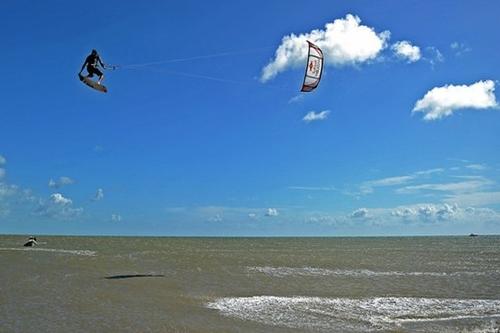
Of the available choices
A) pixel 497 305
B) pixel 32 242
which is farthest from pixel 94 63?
pixel 32 242

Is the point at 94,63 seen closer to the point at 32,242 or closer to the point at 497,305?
the point at 497,305

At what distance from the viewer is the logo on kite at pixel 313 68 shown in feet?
56.6

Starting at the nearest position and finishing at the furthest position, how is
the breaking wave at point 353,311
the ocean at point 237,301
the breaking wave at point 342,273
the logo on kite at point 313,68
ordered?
the ocean at point 237,301 → the breaking wave at point 353,311 → the logo on kite at point 313,68 → the breaking wave at point 342,273

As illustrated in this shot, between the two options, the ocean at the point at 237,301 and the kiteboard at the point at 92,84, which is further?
the kiteboard at the point at 92,84

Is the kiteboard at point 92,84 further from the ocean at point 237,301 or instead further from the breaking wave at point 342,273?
the breaking wave at point 342,273

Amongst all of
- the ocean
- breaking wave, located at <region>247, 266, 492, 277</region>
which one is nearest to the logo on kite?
the ocean

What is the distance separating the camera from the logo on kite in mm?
17266

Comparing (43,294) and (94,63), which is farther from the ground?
(94,63)

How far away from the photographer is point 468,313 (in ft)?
53.1

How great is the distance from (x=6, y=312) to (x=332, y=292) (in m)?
11.7

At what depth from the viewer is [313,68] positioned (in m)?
17.6

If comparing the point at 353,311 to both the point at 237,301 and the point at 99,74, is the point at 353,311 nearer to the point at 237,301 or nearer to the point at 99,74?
the point at 237,301

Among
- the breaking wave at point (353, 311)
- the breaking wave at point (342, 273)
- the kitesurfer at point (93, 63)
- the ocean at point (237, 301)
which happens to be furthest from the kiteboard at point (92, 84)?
the breaking wave at point (342, 273)

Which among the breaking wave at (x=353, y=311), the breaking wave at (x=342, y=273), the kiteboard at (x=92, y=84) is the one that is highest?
the kiteboard at (x=92, y=84)
